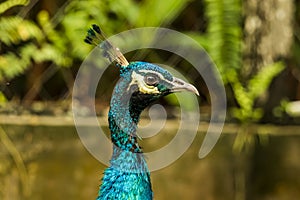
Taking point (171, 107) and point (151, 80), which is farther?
point (171, 107)

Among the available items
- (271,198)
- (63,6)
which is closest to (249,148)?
(271,198)

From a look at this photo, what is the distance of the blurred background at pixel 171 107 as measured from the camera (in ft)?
11.2

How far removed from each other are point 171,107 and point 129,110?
1766 millimetres

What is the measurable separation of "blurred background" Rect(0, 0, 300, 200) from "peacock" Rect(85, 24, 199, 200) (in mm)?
1242

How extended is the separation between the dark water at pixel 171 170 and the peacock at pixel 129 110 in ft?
4.06

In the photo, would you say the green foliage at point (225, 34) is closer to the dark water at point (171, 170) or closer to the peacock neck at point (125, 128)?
the dark water at point (171, 170)

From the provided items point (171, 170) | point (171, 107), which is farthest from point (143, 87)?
point (171, 107)

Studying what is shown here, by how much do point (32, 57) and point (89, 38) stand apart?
1648 millimetres

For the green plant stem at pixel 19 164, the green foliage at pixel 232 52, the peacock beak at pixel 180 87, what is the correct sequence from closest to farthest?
the peacock beak at pixel 180 87, the green plant stem at pixel 19 164, the green foliage at pixel 232 52

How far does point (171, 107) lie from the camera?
12.9ft

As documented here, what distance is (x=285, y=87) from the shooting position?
3.67 m

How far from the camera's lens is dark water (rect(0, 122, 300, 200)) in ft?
11.2

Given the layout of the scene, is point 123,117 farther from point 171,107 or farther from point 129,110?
point 171,107

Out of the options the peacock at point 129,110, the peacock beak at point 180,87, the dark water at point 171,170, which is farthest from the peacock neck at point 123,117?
the dark water at point 171,170
